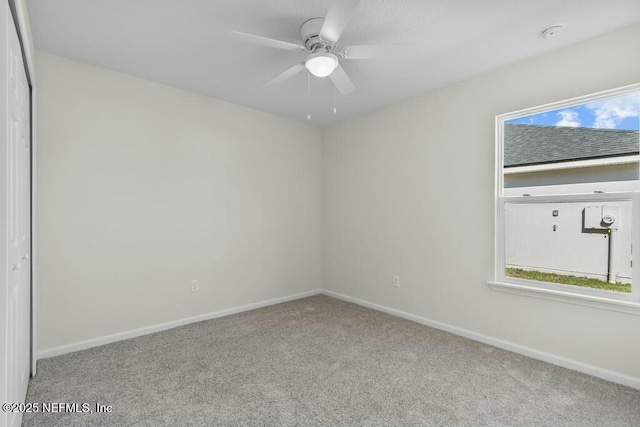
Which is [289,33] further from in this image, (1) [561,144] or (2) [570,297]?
(2) [570,297]

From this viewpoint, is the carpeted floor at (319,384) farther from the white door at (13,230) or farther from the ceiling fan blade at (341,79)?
the ceiling fan blade at (341,79)

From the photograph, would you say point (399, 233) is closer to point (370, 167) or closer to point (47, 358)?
point (370, 167)

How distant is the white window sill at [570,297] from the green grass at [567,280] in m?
0.09

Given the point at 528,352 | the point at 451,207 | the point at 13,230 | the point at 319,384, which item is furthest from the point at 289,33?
the point at 528,352

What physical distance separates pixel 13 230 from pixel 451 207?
322 cm

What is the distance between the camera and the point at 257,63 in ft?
8.86

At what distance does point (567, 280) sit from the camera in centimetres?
254

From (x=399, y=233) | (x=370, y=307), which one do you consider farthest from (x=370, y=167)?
(x=370, y=307)

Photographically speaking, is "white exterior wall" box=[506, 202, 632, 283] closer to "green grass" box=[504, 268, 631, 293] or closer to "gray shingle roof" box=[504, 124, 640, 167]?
"green grass" box=[504, 268, 631, 293]

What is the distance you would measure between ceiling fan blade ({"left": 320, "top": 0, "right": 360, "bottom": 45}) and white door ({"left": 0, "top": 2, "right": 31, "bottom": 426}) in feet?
4.42

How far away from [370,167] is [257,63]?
1830mm

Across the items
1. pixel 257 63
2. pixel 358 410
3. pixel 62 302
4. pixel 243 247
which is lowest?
pixel 358 410

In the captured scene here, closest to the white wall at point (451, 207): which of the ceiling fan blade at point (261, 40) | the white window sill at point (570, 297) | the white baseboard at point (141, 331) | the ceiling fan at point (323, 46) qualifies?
the white window sill at point (570, 297)

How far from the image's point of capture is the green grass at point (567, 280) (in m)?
2.29
